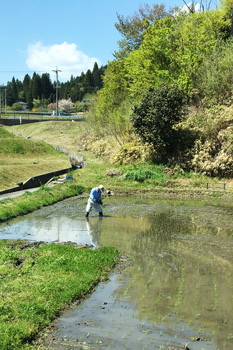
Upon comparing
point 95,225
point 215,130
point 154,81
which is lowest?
point 95,225

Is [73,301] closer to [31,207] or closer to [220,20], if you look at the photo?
[31,207]

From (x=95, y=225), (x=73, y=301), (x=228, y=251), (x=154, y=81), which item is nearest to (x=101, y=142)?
(x=154, y=81)

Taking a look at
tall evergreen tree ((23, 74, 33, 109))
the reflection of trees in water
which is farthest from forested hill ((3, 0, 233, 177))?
tall evergreen tree ((23, 74, 33, 109))

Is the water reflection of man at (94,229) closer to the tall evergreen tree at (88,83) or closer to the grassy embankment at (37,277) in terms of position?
the grassy embankment at (37,277)

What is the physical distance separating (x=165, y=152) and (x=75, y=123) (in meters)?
38.9

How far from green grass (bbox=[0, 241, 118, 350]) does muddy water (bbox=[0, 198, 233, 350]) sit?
17.8 inches

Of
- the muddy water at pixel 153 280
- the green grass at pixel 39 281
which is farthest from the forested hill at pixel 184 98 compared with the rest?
the green grass at pixel 39 281

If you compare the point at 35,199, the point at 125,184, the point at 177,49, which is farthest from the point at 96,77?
the point at 35,199

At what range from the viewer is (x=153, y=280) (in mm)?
12273

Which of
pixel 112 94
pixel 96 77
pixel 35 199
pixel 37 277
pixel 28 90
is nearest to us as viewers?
pixel 37 277

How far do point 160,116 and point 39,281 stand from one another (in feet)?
78.7

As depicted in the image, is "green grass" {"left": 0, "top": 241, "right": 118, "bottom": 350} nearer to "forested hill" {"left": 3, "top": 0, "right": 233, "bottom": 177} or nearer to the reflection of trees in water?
the reflection of trees in water

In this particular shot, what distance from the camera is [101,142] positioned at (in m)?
48.6

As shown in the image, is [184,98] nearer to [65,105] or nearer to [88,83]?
[65,105]
